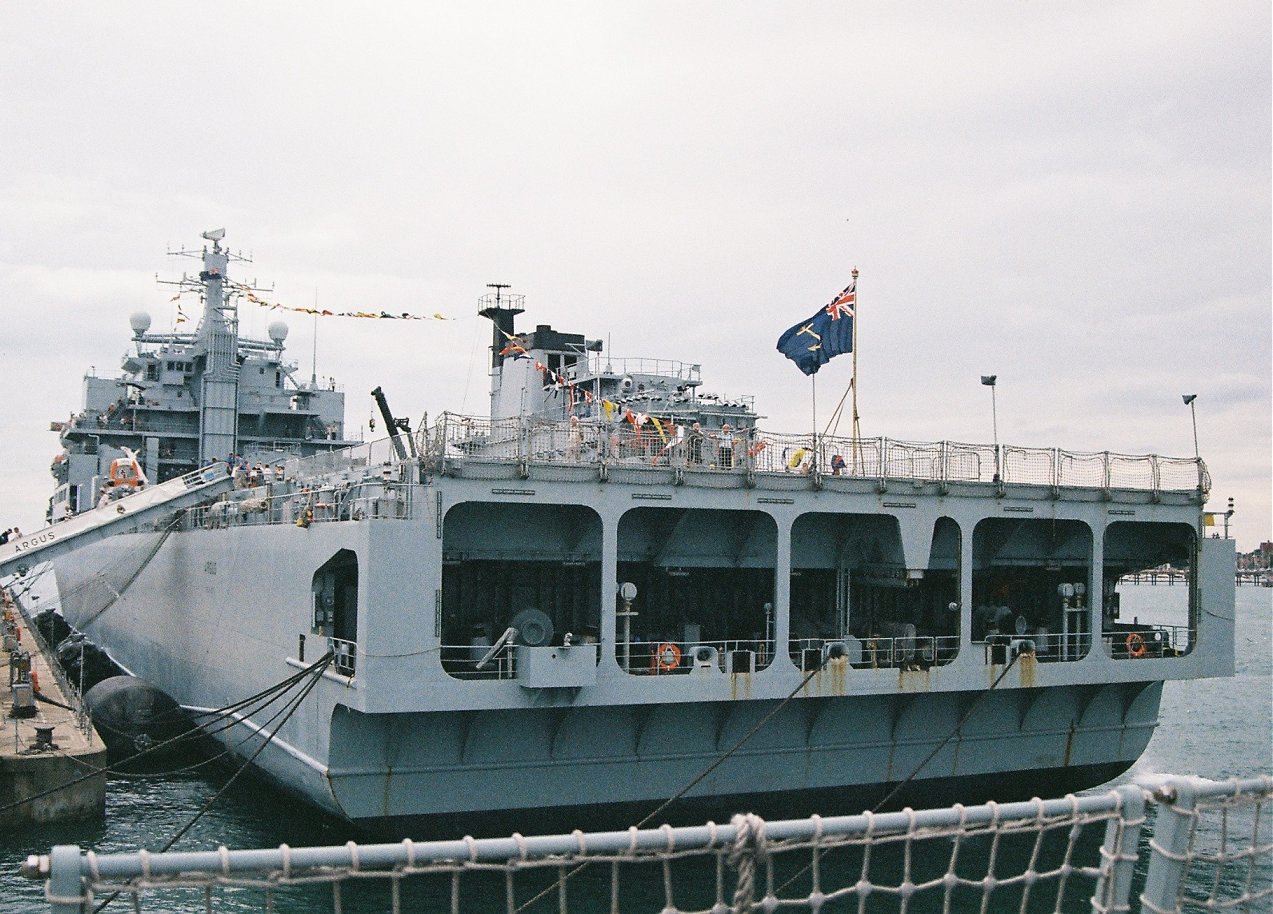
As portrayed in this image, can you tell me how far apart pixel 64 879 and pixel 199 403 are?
141 ft

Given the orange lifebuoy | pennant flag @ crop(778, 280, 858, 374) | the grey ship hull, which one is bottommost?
the grey ship hull

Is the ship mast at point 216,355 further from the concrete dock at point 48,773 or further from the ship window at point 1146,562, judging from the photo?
the ship window at point 1146,562

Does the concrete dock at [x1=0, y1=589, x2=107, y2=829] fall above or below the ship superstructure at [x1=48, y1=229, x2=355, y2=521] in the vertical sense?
below

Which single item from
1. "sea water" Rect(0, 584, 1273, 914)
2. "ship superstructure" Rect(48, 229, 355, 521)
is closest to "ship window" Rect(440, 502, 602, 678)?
"sea water" Rect(0, 584, 1273, 914)

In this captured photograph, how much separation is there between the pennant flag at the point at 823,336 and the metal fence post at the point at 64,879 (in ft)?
67.1

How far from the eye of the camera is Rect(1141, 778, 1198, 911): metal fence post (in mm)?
4762

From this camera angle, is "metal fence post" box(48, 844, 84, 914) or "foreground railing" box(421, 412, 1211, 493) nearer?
"metal fence post" box(48, 844, 84, 914)

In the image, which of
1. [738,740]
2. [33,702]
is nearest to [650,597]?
[738,740]

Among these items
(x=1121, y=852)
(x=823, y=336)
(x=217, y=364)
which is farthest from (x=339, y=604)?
(x=217, y=364)

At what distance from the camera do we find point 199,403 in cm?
4412

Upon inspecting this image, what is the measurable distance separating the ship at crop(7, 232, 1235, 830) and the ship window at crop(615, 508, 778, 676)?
54 millimetres

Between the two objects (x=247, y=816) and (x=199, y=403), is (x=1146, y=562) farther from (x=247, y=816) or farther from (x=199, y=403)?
(x=199, y=403)

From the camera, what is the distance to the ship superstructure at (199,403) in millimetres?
43531

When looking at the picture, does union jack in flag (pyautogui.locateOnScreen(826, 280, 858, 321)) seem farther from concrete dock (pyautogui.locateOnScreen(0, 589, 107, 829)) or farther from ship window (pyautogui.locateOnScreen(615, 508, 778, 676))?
concrete dock (pyautogui.locateOnScreen(0, 589, 107, 829))
